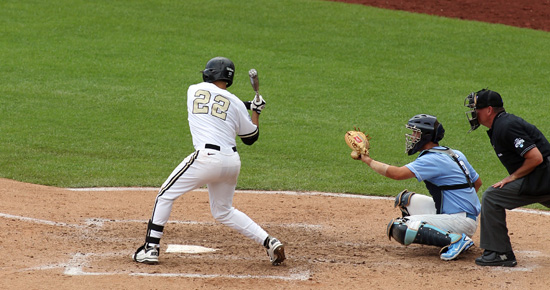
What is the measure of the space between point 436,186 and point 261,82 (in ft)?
28.4

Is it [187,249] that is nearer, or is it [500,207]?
[500,207]

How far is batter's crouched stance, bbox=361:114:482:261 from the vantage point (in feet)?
21.0

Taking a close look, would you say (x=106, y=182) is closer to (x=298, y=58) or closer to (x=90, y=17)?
(x=298, y=58)

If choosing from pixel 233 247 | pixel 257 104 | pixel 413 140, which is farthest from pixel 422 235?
pixel 257 104

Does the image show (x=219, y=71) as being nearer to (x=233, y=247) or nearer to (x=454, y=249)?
(x=233, y=247)

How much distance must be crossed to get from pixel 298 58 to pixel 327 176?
6865 millimetres

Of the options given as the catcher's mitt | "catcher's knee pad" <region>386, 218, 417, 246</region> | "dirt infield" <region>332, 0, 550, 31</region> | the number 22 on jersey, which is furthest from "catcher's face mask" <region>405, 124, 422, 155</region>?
"dirt infield" <region>332, 0, 550, 31</region>

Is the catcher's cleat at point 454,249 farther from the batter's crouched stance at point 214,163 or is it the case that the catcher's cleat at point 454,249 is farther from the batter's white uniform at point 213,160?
the batter's white uniform at point 213,160

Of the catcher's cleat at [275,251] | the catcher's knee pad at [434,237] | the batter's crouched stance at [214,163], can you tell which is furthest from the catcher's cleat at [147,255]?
the catcher's knee pad at [434,237]

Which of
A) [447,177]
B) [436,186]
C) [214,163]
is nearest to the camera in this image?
[214,163]

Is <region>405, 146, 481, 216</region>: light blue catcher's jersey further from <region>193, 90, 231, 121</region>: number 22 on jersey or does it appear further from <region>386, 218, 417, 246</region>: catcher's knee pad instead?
<region>193, 90, 231, 121</region>: number 22 on jersey

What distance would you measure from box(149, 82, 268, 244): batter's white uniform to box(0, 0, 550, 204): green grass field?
3131mm

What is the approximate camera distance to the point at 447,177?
6.51 m

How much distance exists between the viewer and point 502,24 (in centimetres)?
1958
